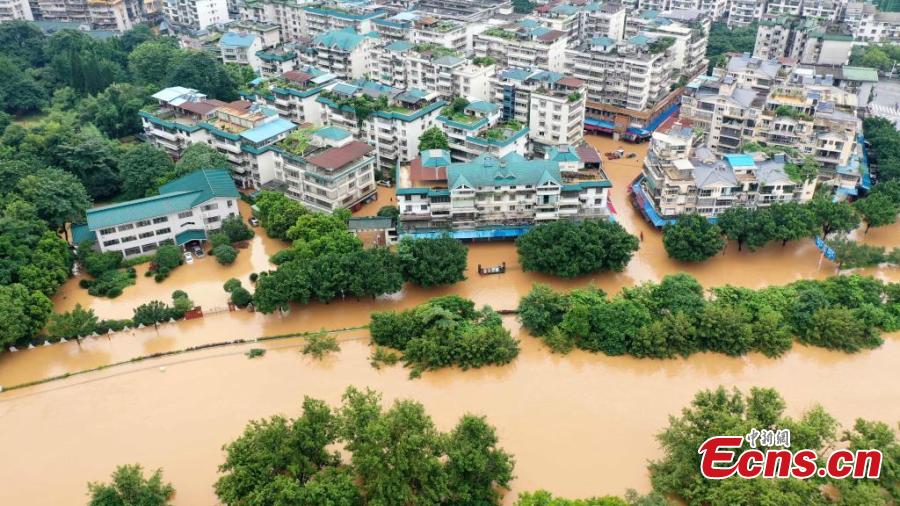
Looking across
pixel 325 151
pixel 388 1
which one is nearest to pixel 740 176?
pixel 325 151

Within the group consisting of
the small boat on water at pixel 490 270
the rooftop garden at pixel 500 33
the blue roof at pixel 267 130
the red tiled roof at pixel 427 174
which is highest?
the rooftop garden at pixel 500 33

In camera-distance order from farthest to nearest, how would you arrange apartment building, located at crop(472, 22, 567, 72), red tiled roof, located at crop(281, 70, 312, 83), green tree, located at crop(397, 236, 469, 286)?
apartment building, located at crop(472, 22, 567, 72) → red tiled roof, located at crop(281, 70, 312, 83) → green tree, located at crop(397, 236, 469, 286)

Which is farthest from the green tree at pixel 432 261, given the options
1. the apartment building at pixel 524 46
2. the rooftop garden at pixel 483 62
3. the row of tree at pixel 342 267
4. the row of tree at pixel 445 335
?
the apartment building at pixel 524 46

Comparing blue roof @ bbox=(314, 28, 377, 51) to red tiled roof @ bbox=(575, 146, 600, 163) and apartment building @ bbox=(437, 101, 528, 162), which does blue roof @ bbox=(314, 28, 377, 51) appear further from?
red tiled roof @ bbox=(575, 146, 600, 163)

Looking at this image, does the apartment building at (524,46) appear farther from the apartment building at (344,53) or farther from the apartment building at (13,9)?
the apartment building at (13,9)

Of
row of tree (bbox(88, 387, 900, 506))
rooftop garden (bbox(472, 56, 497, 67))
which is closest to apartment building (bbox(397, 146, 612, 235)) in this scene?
rooftop garden (bbox(472, 56, 497, 67))

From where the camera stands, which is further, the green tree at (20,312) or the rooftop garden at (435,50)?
the rooftop garden at (435,50)

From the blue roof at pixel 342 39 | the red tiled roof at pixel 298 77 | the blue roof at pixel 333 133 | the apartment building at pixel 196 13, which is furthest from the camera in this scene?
the apartment building at pixel 196 13
